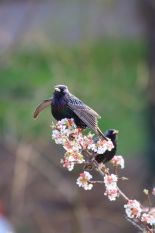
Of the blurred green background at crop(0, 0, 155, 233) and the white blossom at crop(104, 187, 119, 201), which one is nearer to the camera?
the white blossom at crop(104, 187, 119, 201)

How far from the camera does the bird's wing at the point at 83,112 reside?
2173 millimetres

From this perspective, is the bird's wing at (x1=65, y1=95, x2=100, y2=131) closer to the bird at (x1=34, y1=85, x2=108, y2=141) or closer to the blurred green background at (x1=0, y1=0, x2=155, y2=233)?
the bird at (x1=34, y1=85, x2=108, y2=141)

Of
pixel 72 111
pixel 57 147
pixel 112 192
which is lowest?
pixel 112 192

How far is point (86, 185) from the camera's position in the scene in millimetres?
2162

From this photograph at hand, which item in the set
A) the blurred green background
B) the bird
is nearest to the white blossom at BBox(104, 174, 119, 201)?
the bird

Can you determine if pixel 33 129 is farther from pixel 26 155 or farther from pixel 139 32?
pixel 139 32

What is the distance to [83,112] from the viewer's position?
2.20 metres

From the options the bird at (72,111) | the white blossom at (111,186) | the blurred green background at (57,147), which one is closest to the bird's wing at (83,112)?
the bird at (72,111)

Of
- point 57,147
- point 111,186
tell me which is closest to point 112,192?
point 111,186

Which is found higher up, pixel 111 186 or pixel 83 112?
pixel 83 112

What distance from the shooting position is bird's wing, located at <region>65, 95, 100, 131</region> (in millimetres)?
2173

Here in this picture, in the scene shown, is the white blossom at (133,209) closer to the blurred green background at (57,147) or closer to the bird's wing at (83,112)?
the bird's wing at (83,112)

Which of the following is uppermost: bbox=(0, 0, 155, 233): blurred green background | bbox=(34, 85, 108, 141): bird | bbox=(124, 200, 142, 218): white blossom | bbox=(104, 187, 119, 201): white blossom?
bbox=(0, 0, 155, 233): blurred green background

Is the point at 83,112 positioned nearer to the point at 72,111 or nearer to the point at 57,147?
the point at 72,111
